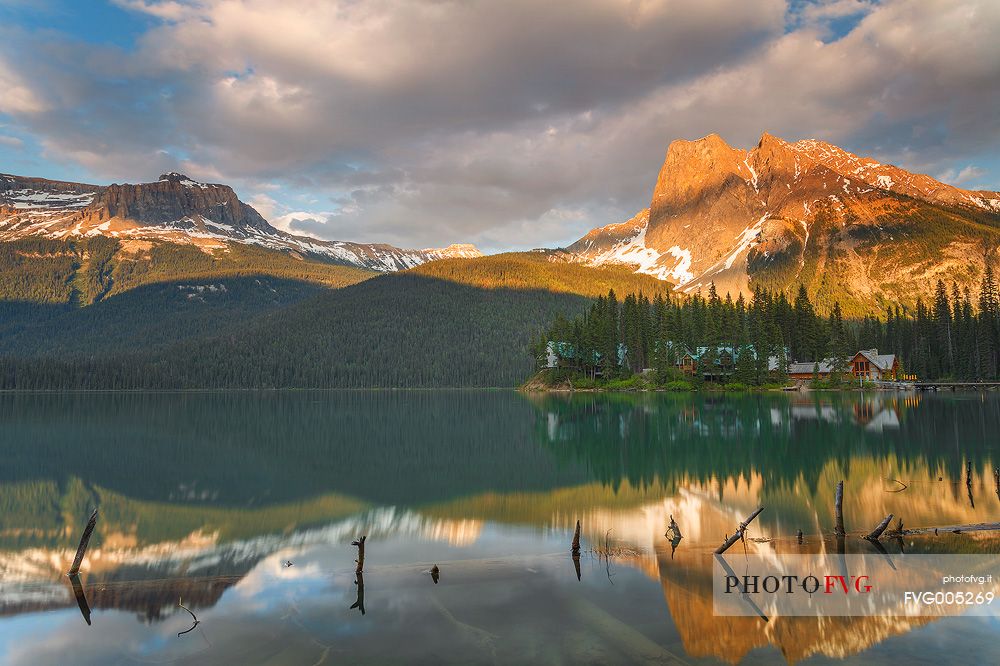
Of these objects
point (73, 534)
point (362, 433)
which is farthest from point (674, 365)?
point (73, 534)

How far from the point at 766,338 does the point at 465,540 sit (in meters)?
104

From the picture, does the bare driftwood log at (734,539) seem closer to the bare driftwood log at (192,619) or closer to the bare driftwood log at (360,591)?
the bare driftwood log at (360,591)

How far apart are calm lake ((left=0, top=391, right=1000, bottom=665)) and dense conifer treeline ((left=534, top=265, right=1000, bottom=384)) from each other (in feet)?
213

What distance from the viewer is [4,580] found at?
20.0 meters

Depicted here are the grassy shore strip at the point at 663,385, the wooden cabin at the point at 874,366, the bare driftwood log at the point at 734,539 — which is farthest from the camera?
the wooden cabin at the point at 874,366

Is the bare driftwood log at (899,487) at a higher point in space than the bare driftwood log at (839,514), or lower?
lower

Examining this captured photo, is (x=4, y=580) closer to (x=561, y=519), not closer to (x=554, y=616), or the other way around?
(x=554, y=616)

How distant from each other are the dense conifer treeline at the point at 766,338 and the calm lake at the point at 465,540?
6506 centimetres

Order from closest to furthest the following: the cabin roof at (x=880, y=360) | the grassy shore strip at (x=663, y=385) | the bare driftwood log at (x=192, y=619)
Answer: the bare driftwood log at (x=192, y=619), the grassy shore strip at (x=663, y=385), the cabin roof at (x=880, y=360)

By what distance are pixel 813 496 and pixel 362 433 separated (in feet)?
148

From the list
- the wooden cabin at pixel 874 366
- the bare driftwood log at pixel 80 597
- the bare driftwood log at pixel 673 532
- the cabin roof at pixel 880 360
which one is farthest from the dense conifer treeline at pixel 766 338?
the bare driftwood log at pixel 80 597

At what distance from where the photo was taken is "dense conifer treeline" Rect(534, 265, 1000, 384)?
11200 cm

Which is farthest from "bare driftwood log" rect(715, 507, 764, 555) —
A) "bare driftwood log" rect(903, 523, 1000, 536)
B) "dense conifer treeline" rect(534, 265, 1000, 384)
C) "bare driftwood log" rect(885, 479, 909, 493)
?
"dense conifer treeline" rect(534, 265, 1000, 384)

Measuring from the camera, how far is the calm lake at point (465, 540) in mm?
13906
